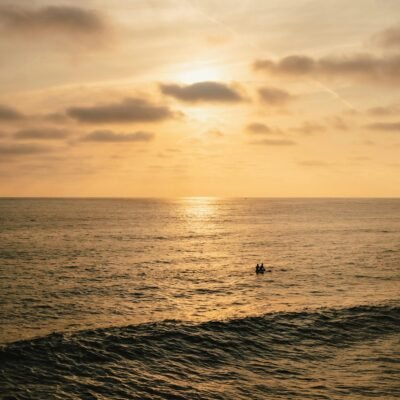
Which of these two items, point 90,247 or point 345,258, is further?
point 90,247

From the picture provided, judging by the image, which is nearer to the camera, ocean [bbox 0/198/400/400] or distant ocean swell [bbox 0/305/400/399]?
distant ocean swell [bbox 0/305/400/399]

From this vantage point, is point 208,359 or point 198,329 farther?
point 198,329

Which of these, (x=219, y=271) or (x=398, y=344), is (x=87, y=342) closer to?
(x=398, y=344)

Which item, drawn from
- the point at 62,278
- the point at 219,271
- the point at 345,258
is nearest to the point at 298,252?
the point at 345,258

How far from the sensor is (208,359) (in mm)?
33812

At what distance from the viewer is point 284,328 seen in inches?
1599

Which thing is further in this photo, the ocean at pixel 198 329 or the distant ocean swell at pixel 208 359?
the ocean at pixel 198 329

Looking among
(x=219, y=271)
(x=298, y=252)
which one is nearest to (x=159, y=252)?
(x=219, y=271)

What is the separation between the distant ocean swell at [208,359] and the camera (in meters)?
28.1

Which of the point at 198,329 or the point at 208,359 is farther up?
the point at 198,329

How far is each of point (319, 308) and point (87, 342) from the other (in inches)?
1034

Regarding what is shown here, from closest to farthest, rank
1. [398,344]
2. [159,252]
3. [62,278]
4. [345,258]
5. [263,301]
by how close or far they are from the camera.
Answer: [398,344], [263,301], [62,278], [345,258], [159,252]

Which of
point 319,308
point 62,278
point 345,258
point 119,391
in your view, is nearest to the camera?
point 119,391

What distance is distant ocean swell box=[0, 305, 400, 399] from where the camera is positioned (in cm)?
2811
